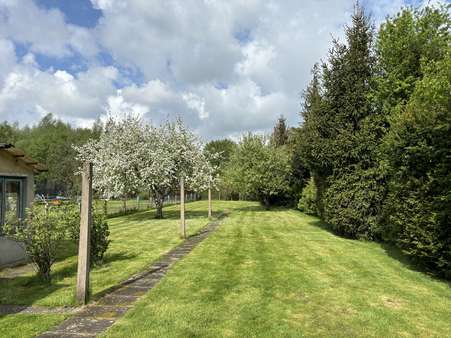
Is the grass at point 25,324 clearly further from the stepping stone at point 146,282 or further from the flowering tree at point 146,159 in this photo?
the flowering tree at point 146,159

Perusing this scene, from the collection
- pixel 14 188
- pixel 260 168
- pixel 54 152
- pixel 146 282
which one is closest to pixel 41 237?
pixel 146 282

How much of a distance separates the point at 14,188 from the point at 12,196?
236 millimetres

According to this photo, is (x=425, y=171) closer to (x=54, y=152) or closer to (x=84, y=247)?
(x=84, y=247)

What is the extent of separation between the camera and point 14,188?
30.5ft

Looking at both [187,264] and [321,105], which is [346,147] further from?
[187,264]

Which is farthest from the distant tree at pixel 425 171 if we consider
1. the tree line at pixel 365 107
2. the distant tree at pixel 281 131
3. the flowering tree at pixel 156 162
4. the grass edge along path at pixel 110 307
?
the distant tree at pixel 281 131

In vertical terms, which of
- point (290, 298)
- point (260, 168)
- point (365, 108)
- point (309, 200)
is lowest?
point (290, 298)

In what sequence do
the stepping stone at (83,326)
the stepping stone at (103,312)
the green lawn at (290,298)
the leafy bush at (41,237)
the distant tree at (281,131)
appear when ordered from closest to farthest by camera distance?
1. the stepping stone at (83,326)
2. the green lawn at (290,298)
3. the stepping stone at (103,312)
4. the leafy bush at (41,237)
5. the distant tree at (281,131)

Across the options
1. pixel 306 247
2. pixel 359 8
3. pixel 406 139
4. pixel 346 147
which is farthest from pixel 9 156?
pixel 359 8

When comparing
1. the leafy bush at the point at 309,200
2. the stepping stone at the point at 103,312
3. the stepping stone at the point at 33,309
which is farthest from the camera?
the leafy bush at the point at 309,200

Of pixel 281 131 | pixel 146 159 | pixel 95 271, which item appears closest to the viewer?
pixel 95 271

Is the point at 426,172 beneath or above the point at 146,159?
beneath

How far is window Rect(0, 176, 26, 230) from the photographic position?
8.80 meters

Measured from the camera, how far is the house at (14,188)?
8.67 metres
